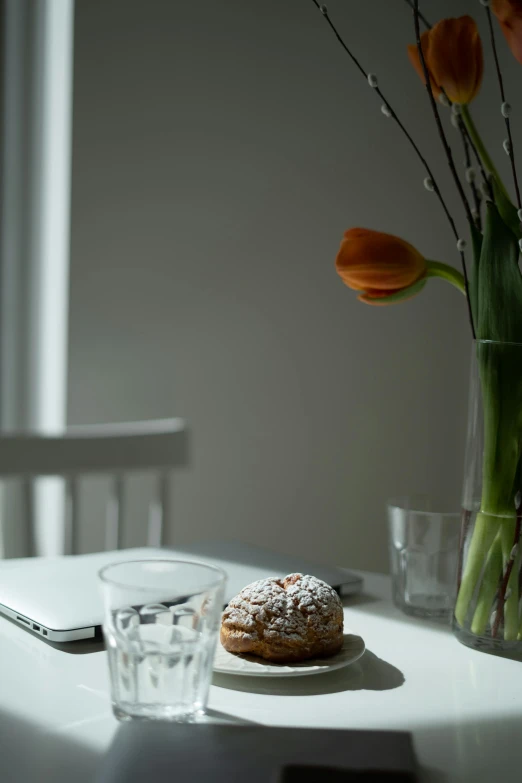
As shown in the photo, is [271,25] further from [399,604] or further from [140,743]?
[140,743]

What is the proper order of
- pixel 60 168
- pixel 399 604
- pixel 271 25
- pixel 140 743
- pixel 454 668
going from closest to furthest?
pixel 140 743 → pixel 454 668 → pixel 399 604 → pixel 60 168 → pixel 271 25

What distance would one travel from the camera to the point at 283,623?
782 millimetres

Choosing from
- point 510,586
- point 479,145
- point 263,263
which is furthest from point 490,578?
point 263,263

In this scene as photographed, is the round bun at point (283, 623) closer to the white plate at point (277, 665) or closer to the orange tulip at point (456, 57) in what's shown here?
the white plate at point (277, 665)

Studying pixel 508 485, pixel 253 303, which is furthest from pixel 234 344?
pixel 508 485

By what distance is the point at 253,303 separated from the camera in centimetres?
240

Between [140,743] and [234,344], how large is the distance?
1.80 m

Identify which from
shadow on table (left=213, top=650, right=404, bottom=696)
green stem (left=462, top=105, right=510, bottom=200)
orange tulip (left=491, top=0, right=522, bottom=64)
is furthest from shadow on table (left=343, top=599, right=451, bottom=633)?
orange tulip (left=491, top=0, right=522, bottom=64)

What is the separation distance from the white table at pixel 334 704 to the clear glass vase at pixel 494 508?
4cm

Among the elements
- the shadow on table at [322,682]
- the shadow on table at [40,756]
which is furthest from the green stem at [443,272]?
the shadow on table at [40,756]

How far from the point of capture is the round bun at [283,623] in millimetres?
781

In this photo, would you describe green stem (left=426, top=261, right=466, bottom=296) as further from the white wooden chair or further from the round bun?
the white wooden chair

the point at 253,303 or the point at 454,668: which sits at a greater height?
the point at 253,303

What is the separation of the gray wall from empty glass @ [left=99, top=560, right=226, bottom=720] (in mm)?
1518
